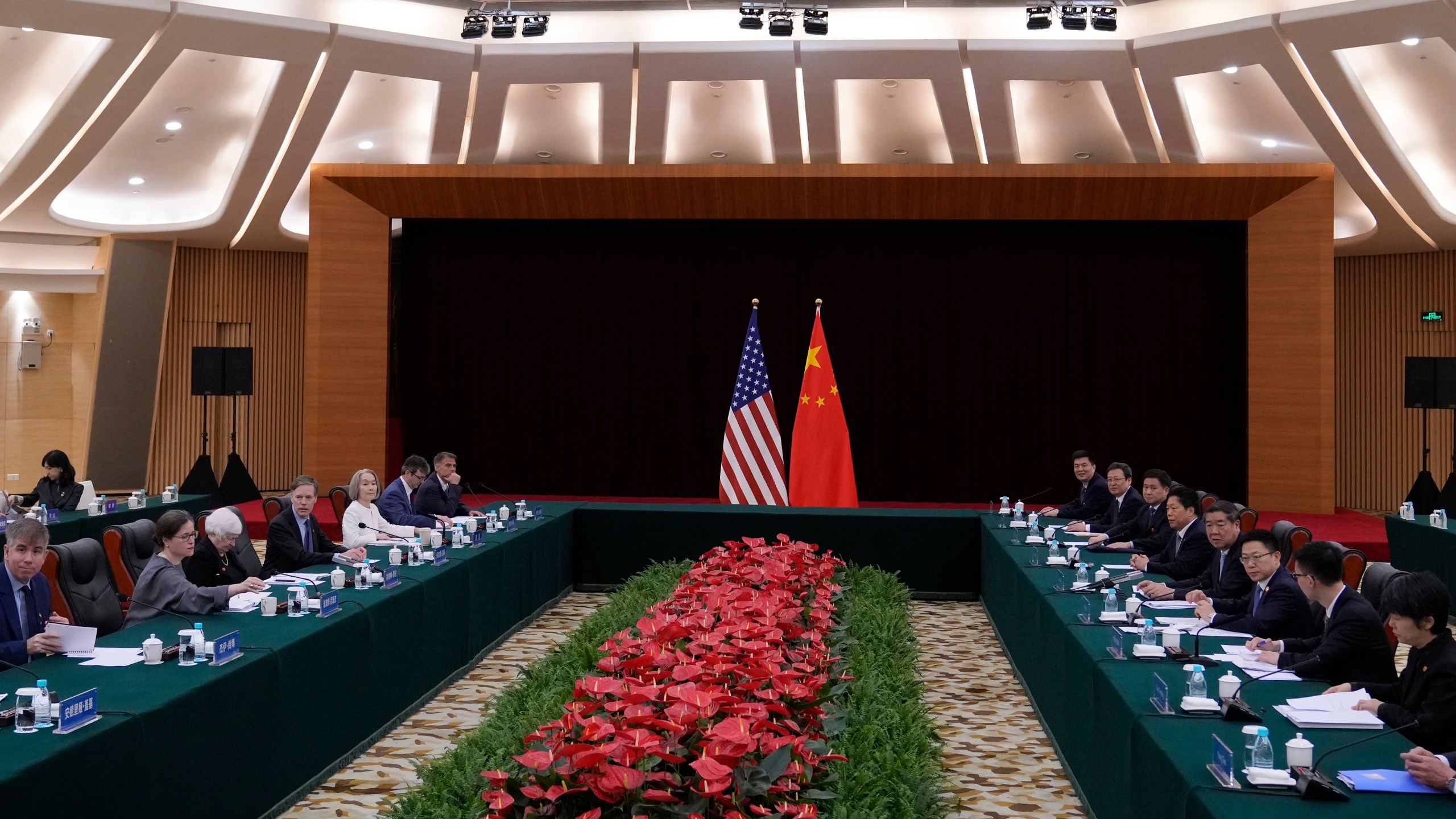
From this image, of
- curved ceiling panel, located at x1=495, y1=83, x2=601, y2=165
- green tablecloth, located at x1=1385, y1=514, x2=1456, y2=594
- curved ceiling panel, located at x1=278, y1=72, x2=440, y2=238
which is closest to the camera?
green tablecloth, located at x1=1385, y1=514, x2=1456, y2=594

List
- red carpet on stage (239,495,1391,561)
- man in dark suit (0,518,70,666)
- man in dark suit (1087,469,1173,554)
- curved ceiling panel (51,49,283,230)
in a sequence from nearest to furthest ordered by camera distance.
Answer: man in dark suit (0,518,70,666) → man in dark suit (1087,469,1173,554) → red carpet on stage (239,495,1391,561) → curved ceiling panel (51,49,283,230)

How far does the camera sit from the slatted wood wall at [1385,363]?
566 inches

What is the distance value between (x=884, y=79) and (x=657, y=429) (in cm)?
517

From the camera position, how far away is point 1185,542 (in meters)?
6.24

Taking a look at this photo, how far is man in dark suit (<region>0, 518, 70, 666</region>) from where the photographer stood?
3.99 metres

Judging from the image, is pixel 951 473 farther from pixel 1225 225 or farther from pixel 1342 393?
pixel 1342 393

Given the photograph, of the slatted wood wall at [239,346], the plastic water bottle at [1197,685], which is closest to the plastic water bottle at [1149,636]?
the plastic water bottle at [1197,685]

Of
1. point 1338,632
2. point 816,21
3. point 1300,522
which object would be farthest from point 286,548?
point 1300,522

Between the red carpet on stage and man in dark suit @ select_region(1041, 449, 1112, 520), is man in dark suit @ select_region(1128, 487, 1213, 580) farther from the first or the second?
the red carpet on stage

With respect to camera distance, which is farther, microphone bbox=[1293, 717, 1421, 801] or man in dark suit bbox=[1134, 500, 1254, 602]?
man in dark suit bbox=[1134, 500, 1254, 602]

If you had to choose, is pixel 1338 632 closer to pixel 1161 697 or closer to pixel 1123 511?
pixel 1161 697

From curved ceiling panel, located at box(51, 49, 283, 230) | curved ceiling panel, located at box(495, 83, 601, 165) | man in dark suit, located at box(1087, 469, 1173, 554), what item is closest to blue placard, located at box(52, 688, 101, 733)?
man in dark suit, located at box(1087, 469, 1173, 554)

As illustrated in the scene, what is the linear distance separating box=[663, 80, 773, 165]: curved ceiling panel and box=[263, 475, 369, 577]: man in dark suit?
6707 millimetres

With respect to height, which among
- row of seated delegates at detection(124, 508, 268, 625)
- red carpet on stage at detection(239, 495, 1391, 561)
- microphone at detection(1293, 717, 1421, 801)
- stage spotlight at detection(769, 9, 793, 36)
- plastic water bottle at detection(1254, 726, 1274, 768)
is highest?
stage spotlight at detection(769, 9, 793, 36)
